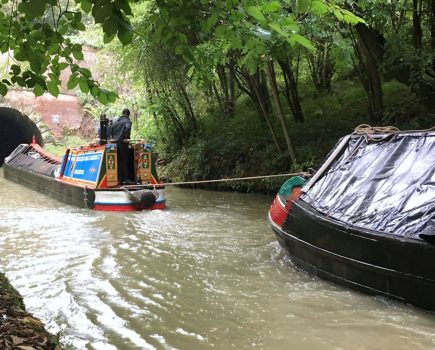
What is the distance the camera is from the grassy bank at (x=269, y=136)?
11.3 meters

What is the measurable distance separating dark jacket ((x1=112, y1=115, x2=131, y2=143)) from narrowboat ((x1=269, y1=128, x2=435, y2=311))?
572cm

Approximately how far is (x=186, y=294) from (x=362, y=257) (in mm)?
1837

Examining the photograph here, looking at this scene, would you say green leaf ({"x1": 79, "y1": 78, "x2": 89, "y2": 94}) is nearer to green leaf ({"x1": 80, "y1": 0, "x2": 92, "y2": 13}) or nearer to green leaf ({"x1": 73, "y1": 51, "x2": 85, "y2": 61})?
green leaf ({"x1": 73, "y1": 51, "x2": 85, "y2": 61})

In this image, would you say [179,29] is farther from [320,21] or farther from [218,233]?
[320,21]

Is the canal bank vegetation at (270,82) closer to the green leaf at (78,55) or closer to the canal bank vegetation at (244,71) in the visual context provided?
the canal bank vegetation at (244,71)

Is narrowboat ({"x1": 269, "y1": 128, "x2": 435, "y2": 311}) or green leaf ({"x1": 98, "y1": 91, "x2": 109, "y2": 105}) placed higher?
green leaf ({"x1": 98, "y1": 91, "x2": 109, "y2": 105})

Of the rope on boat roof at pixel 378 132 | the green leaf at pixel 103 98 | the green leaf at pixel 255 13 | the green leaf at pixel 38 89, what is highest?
the green leaf at pixel 255 13

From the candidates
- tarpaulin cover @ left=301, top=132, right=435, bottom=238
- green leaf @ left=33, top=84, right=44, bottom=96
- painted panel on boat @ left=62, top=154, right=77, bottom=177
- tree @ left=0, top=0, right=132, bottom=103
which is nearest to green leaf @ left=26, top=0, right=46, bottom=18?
tree @ left=0, top=0, right=132, bottom=103

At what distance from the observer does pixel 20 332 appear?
258cm

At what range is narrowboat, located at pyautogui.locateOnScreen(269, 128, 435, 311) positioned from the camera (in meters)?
4.12

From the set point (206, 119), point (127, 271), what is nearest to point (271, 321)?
point (127, 271)

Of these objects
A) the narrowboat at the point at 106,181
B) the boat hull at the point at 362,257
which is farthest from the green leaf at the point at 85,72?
the narrowboat at the point at 106,181

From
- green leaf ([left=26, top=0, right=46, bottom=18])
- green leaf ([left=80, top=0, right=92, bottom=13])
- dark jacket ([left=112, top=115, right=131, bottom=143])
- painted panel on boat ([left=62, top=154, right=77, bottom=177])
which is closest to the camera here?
green leaf ([left=26, top=0, right=46, bottom=18])

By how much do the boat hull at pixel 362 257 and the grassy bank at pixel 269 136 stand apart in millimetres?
5540
